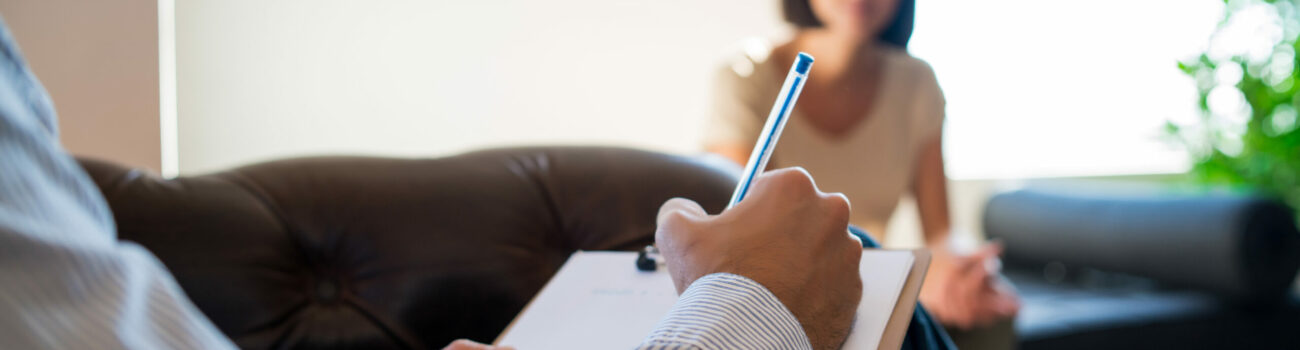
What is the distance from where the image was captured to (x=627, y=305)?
0.55m

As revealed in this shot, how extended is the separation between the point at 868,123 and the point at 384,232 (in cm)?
76

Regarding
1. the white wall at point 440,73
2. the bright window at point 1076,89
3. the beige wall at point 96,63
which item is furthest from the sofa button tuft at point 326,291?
the bright window at point 1076,89

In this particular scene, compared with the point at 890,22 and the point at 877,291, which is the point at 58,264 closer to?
the point at 877,291

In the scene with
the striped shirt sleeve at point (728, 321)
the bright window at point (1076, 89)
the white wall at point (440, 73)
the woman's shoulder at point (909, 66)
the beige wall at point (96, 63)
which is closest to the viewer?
the striped shirt sleeve at point (728, 321)

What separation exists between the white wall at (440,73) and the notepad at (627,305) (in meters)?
Result: 0.39

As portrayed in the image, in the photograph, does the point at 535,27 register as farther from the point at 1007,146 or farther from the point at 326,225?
the point at 1007,146

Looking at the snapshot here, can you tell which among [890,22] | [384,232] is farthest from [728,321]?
[890,22]

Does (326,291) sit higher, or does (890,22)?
(890,22)

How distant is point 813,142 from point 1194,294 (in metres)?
1.20

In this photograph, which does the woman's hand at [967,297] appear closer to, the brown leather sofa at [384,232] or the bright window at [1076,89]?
the brown leather sofa at [384,232]

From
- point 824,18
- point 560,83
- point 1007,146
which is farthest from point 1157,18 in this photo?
point 560,83

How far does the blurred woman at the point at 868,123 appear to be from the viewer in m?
1.16

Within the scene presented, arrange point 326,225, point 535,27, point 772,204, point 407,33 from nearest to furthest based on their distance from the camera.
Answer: point 772,204
point 326,225
point 407,33
point 535,27

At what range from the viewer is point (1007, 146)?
85.6 inches
